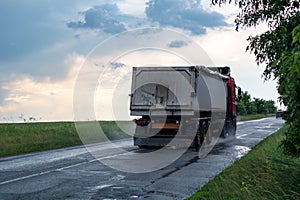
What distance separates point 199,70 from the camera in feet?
65.2

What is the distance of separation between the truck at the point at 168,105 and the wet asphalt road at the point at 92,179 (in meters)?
3.12

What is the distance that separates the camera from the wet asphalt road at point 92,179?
962cm

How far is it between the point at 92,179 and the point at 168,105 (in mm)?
8408

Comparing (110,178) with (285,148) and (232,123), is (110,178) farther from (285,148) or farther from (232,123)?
(232,123)

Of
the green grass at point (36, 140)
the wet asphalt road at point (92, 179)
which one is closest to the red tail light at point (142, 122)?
the wet asphalt road at point (92, 179)

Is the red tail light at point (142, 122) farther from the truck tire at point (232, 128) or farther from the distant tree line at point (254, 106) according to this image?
the distant tree line at point (254, 106)

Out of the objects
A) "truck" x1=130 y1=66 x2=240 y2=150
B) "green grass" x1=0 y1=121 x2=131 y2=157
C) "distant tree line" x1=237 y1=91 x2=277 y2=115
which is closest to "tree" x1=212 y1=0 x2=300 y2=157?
"truck" x1=130 y1=66 x2=240 y2=150

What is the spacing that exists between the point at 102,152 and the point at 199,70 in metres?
5.28

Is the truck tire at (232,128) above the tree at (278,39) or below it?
below

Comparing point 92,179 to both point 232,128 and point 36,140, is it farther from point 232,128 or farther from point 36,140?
point 232,128

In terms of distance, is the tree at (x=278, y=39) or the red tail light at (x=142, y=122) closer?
the tree at (x=278, y=39)

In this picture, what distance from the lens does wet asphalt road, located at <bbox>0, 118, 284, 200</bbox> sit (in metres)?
9.62

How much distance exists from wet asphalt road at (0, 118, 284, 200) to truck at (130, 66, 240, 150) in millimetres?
3124

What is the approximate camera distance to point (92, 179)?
1145cm
